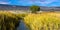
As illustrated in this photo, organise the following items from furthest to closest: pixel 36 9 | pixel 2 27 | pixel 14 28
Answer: pixel 36 9 < pixel 14 28 < pixel 2 27

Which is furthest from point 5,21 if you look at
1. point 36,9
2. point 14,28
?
point 36,9

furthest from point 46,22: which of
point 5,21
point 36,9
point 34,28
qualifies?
point 36,9

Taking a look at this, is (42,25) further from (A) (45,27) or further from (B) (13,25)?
(B) (13,25)

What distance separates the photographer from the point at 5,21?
6.61 metres

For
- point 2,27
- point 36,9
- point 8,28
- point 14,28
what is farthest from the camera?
point 36,9

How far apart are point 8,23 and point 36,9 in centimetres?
1678

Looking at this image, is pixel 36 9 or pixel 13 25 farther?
pixel 36 9

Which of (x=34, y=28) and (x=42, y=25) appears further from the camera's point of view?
(x=34, y=28)

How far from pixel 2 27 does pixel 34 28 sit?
5.28ft

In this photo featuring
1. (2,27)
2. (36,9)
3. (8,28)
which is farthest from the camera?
(36,9)

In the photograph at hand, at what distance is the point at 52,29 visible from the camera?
258 inches

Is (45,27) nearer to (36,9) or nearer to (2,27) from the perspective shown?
(2,27)

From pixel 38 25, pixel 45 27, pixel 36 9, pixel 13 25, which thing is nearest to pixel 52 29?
pixel 45 27

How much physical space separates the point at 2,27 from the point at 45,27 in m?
1.54
